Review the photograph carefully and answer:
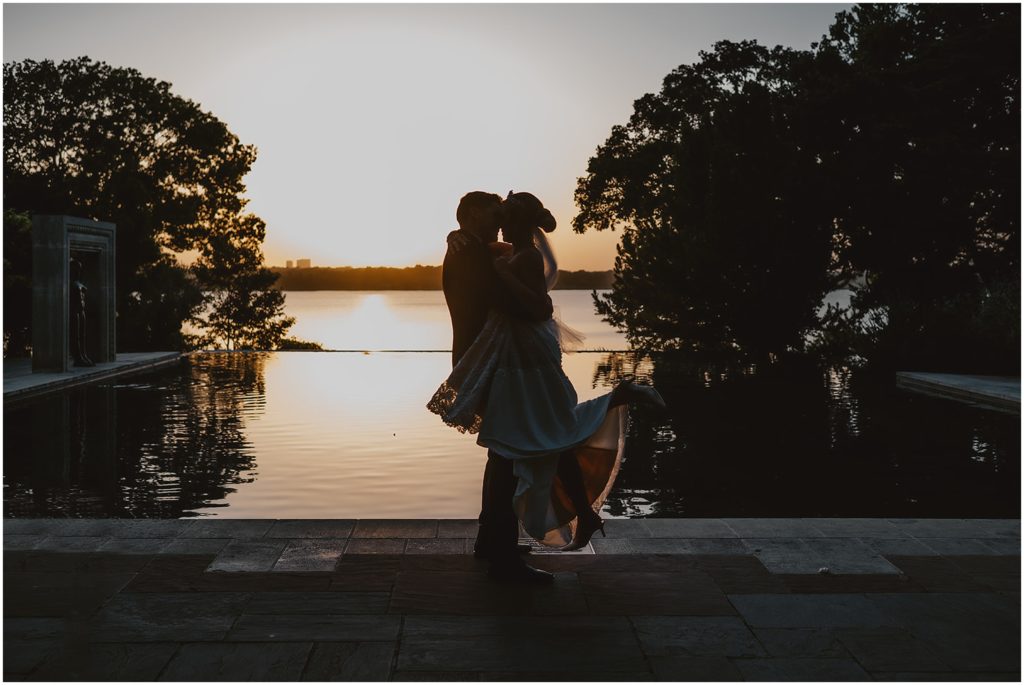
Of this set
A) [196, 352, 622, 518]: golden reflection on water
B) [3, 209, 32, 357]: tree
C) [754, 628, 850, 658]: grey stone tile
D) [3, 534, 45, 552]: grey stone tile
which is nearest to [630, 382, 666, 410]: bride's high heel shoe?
[754, 628, 850, 658]: grey stone tile

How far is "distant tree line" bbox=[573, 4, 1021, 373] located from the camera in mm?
20219

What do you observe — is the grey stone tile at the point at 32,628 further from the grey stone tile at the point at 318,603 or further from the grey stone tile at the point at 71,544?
the grey stone tile at the point at 71,544

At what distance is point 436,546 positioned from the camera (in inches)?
201

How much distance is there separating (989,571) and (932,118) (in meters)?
18.8

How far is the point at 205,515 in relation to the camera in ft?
22.5

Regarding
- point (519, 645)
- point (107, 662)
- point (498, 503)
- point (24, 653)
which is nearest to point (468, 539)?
point (498, 503)

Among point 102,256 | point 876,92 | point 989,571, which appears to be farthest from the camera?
point 876,92

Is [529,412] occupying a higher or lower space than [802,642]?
higher

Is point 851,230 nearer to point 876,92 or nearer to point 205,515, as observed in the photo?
point 876,92

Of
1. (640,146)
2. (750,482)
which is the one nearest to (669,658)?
(750,482)

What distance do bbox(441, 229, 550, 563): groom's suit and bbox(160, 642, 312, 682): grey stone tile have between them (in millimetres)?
1159

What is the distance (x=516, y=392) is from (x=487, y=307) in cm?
41

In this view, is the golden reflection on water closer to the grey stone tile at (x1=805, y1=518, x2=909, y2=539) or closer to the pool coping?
the pool coping

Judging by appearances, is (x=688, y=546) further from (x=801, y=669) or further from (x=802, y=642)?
(x=801, y=669)
